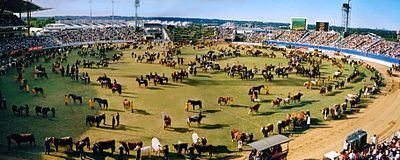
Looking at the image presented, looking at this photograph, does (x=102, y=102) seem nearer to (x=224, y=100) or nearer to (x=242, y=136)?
(x=224, y=100)

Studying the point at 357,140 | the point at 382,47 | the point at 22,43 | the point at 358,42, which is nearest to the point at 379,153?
the point at 357,140

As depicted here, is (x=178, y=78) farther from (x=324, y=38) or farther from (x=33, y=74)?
(x=324, y=38)

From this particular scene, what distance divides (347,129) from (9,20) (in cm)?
6732

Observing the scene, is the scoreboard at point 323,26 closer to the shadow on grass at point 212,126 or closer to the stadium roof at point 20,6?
the stadium roof at point 20,6

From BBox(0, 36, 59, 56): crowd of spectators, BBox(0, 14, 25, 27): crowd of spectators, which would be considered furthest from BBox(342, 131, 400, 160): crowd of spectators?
BBox(0, 14, 25, 27): crowd of spectators

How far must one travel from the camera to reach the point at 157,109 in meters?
28.7

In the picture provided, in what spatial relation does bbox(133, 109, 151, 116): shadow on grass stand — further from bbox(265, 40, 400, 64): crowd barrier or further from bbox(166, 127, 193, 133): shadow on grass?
bbox(265, 40, 400, 64): crowd barrier

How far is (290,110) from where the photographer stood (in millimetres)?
28688

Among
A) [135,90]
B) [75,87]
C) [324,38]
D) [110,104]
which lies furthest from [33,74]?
[324,38]

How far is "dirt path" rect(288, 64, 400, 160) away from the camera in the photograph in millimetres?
20594

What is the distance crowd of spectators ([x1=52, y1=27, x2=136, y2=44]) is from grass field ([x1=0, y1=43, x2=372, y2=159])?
4326cm

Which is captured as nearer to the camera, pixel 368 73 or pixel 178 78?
pixel 178 78

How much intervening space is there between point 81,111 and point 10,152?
8.32m

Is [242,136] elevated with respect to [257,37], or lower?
lower
